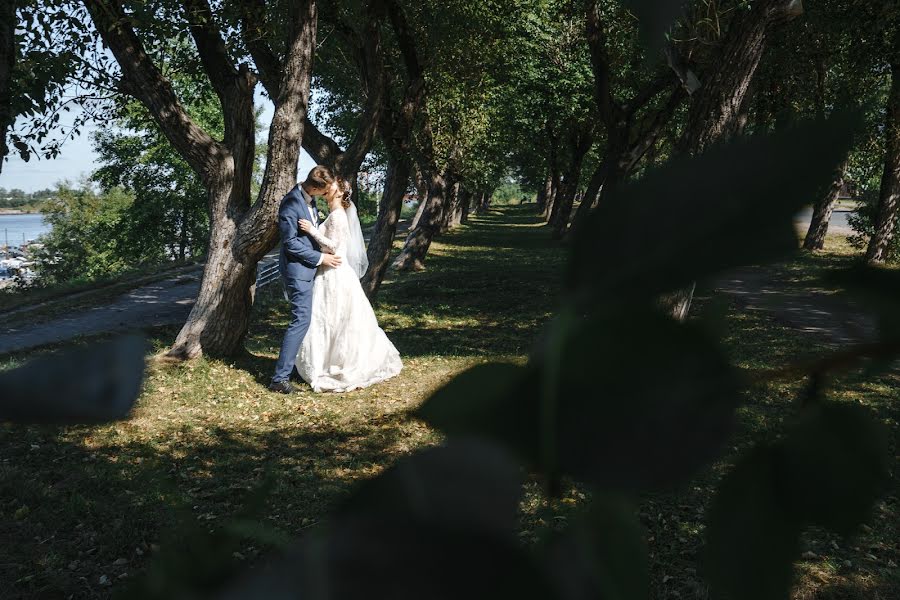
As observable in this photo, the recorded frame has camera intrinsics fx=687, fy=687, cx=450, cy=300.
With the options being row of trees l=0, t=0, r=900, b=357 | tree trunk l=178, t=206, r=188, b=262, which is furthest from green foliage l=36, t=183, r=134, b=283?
row of trees l=0, t=0, r=900, b=357

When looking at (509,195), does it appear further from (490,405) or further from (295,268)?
(490,405)

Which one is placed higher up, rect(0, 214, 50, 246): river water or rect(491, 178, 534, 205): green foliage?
rect(491, 178, 534, 205): green foliage

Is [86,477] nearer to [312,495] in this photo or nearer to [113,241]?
[312,495]

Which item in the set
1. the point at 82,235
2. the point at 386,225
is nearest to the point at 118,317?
the point at 386,225

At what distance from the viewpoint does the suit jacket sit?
25.7 feet

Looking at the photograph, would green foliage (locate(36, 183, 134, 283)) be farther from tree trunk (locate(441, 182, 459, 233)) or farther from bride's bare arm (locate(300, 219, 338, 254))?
bride's bare arm (locate(300, 219, 338, 254))

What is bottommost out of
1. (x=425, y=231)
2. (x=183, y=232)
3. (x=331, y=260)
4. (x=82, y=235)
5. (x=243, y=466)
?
(x=82, y=235)

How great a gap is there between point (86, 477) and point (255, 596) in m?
5.78

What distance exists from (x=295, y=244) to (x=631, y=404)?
7871 mm

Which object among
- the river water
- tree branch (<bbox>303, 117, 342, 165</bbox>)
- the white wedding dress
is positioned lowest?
the river water

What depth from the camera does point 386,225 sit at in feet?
44.9

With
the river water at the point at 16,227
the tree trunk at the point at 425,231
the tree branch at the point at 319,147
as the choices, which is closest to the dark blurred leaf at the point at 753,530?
the tree branch at the point at 319,147

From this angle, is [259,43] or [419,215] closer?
[259,43]

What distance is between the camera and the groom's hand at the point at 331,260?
8.12 metres
